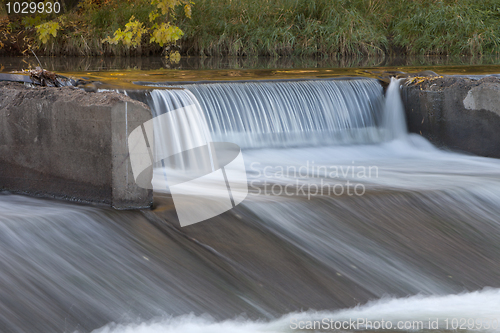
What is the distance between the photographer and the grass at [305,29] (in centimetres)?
1503

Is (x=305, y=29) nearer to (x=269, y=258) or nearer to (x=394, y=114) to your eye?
(x=394, y=114)

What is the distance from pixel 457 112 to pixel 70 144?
4.73 meters

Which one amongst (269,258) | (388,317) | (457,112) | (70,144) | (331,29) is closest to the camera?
(388,317)

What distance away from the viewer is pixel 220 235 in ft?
14.9

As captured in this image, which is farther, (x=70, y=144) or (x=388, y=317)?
(x=70, y=144)

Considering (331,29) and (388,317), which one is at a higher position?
(331,29)

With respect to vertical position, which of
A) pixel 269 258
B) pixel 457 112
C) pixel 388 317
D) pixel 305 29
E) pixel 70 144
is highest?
pixel 305 29

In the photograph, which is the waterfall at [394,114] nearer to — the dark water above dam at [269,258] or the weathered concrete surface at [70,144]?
the dark water above dam at [269,258]

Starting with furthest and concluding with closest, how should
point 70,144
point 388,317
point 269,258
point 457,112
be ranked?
point 457,112 < point 70,144 < point 269,258 < point 388,317

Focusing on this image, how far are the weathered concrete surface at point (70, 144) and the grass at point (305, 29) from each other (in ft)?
33.0

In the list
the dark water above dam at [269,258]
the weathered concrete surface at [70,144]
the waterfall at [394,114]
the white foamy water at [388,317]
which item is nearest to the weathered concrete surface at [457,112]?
the waterfall at [394,114]

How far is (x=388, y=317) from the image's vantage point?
3.92m

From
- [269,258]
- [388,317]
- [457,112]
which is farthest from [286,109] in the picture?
[388,317]

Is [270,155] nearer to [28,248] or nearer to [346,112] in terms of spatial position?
[346,112]
